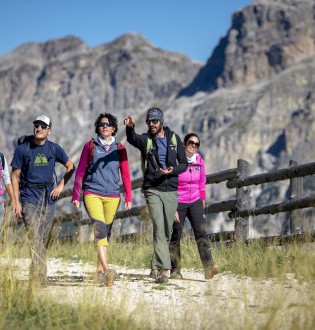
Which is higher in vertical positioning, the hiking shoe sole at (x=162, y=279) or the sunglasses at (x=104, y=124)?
the sunglasses at (x=104, y=124)

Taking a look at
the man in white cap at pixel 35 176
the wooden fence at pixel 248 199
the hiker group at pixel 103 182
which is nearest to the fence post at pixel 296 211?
the wooden fence at pixel 248 199

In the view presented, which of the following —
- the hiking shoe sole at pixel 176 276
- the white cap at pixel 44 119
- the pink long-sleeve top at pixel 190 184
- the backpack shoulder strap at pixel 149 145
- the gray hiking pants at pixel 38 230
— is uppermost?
the white cap at pixel 44 119

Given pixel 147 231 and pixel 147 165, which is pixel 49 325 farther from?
pixel 147 231

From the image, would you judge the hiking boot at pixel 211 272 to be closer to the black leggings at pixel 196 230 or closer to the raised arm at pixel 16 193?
the black leggings at pixel 196 230

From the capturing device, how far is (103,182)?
6590mm

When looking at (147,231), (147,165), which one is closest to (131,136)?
(147,165)

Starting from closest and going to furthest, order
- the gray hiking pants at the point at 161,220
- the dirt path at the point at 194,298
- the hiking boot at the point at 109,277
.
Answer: the dirt path at the point at 194,298, the hiking boot at the point at 109,277, the gray hiking pants at the point at 161,220

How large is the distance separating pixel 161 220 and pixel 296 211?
8.70 feet

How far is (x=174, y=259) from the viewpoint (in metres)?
7.54

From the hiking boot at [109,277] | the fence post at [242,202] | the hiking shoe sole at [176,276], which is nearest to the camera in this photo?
the hiking boot at [109,277]

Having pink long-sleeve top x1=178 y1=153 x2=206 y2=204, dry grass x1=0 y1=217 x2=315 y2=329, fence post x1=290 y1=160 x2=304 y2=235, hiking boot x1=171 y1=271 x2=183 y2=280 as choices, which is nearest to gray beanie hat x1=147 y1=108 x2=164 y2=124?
pink long-sleeve top x1=178 y1=153 x2=206 y2=204

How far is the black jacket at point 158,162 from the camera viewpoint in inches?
264

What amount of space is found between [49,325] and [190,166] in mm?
3721

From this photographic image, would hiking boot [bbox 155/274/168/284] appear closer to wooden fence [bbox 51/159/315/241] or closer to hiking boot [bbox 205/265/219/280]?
hiking boot [bbox 205/265/219/280]
